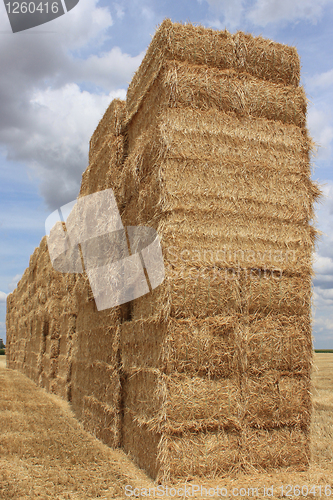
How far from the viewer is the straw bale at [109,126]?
5941 millimetres

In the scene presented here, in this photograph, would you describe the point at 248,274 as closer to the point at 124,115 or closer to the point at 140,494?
the point at 140,494

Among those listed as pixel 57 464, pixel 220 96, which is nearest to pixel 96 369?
pixel 57 464

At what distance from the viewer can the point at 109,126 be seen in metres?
6.37

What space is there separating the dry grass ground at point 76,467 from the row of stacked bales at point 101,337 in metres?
0.35

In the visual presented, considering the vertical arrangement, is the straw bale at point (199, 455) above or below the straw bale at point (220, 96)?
below

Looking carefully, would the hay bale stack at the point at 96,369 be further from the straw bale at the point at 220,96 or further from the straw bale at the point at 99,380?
the straw bale at the point at 220,96

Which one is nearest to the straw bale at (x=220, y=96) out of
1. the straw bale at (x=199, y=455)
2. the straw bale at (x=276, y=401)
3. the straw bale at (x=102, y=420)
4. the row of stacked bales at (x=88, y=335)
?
the row of stacked bales at (x=88, y=335)

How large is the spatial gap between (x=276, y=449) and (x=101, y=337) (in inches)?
112

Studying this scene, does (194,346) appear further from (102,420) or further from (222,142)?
(102,420)

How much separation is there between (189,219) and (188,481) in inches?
97.0

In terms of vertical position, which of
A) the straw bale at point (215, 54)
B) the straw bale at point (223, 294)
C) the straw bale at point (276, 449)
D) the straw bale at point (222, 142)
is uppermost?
the straw bale at point (215, 54)

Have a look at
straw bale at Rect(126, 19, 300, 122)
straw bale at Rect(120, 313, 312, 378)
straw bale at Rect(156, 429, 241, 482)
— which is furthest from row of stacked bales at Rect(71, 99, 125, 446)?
straw bale at Rect(156, 429, 241, 482)

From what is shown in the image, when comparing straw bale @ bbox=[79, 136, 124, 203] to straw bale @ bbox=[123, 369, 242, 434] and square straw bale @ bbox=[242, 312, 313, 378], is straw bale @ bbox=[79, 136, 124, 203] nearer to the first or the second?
square straw bale @ bbox=[242, 312, 313, 378]

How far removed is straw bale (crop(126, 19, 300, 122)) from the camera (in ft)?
15.0
